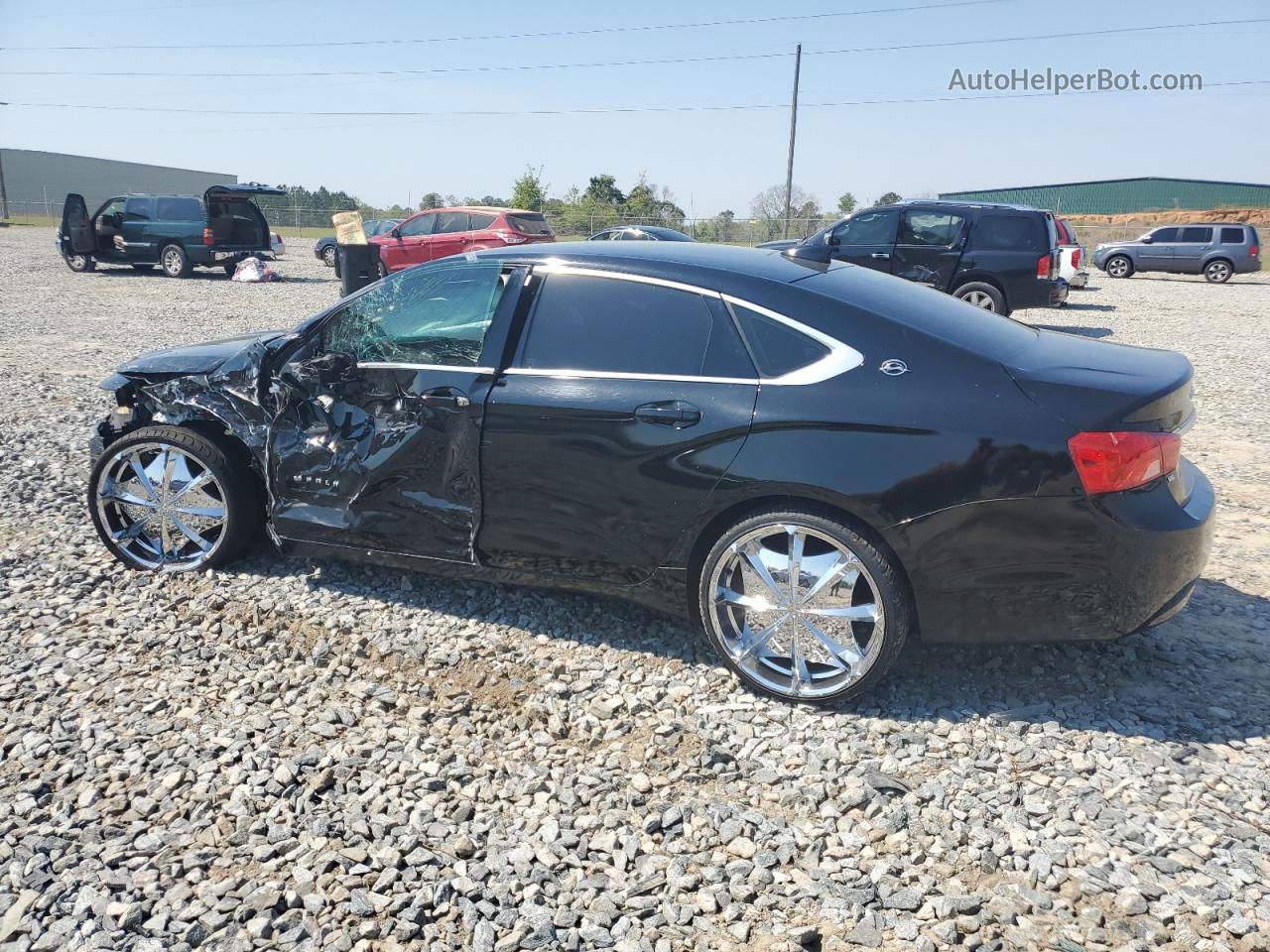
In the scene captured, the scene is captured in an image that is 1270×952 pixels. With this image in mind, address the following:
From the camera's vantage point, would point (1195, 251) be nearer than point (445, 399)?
No

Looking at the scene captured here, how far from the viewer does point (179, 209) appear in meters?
21.2

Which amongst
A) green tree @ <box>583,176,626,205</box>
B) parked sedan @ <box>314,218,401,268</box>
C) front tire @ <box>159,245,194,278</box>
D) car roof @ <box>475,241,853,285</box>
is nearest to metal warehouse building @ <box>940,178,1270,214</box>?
green tree @ <box>583,176,626,205</box>

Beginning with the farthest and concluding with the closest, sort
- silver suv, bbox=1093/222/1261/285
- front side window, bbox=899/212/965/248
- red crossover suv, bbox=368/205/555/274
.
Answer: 1. silver suv, bbox=1093/222/1261/285
2. red crossover suv, bbox=368/205/555/274
3. front side window, bbox=899/212/965/248

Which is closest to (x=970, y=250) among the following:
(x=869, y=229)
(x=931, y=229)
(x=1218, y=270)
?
(x=931, y=229)

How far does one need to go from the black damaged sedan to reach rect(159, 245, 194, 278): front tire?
62.9 ft

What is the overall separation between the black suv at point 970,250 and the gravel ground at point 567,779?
381 inches

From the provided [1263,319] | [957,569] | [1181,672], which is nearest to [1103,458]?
[957,569]

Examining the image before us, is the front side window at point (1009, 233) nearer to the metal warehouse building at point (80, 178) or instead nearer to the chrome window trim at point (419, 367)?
the chrome window trim at point (419, 367)

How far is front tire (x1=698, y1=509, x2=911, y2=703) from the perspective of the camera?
10.9 feet

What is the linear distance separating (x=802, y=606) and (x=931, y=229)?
475 inches

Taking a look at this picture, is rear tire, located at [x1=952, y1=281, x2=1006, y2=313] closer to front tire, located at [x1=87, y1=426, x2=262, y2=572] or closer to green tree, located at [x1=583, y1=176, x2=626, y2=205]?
front tire, located at [x1=87, y1=426, x2=262, y2=572]

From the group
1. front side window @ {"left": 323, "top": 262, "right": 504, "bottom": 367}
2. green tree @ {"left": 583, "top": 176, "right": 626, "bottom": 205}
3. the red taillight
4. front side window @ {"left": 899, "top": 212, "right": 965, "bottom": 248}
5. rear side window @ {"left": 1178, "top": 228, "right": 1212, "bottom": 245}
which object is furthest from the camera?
green tree @ {"left": 583, "top": 176, "right": 626, "bottom": 205}

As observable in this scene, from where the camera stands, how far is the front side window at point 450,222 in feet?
68.2

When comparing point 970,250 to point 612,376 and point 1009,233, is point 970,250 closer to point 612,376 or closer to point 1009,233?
point 1009,233
